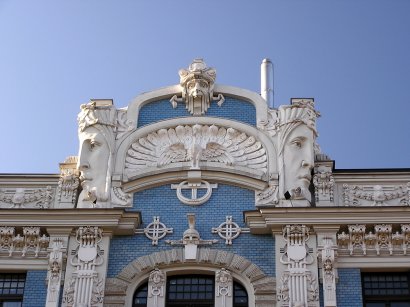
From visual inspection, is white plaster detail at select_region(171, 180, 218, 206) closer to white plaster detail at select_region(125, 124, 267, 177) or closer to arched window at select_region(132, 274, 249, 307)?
white plaster detail at select_region(125, 124, 267, 177)

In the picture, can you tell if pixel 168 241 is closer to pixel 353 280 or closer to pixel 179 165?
pixel 179 165

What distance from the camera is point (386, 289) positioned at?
22.2 m

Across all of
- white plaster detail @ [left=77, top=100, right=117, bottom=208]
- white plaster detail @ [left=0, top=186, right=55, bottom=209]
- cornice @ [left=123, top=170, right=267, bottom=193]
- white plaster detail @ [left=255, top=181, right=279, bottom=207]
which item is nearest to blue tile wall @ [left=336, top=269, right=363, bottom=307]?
white plaster detail @ [left=255, top=181, right=279, bottom=207]

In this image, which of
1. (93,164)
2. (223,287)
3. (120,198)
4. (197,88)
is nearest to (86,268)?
(120,198)

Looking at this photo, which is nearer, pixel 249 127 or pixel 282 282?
pixel 282 282

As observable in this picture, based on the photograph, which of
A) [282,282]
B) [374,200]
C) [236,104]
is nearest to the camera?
[282,282]

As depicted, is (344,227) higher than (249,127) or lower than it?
lower

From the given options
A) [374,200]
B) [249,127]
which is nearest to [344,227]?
[374,200]

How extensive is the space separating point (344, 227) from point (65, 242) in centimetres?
630

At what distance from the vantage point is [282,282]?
21.7 m

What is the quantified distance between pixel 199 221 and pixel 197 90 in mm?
3634

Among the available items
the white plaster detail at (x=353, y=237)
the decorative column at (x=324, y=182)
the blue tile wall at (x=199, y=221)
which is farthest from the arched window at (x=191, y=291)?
the decorative column at (x=324, y=182)

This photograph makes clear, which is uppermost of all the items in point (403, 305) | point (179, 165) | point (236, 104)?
point (236, 104)

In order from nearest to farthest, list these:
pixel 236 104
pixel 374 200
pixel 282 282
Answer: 1. pixel 282 282
2. pixel 374 200
3. pixel 236 104
